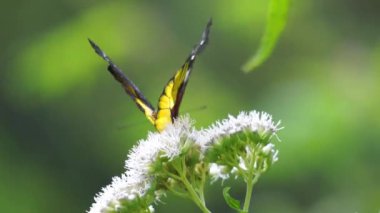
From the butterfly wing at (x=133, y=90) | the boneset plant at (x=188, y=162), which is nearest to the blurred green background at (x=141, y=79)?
the butterfly wing at (x=133, y=90)

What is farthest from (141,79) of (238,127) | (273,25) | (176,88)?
(273,25)

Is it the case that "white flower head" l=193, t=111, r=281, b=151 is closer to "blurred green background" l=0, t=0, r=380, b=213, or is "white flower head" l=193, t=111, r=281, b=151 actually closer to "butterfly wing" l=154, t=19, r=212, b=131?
"butterfly wing" l=154, t=19, r=212, b=131

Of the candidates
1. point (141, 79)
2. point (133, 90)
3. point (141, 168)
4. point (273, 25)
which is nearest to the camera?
point (273, 25)

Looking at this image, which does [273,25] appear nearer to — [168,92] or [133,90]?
[168,92]

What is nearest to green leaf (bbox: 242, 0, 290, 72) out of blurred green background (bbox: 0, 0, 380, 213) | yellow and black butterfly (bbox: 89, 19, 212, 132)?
yellow and black butterfly (bbox: 89, 19, 212, 132)

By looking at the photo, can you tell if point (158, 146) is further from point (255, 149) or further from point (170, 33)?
point (170, 33)

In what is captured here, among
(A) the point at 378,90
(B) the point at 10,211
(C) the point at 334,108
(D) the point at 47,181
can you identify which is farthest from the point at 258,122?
(D) the point at 47,181
